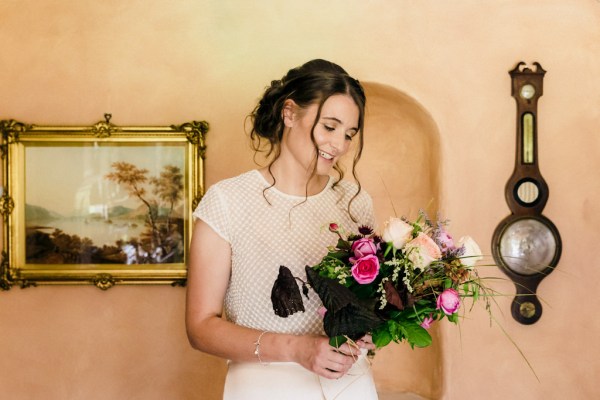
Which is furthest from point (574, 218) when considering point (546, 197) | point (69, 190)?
point (69, 190)

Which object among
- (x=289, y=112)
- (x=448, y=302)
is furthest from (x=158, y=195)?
(x=448, y=302)

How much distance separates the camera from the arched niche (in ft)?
11.0

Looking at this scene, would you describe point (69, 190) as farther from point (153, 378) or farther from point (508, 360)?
point (508, 360)

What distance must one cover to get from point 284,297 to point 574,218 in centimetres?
224

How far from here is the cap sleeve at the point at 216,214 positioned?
1.65 metres

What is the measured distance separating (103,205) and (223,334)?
1819 mm

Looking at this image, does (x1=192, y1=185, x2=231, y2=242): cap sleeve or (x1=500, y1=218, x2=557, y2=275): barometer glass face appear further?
(x1=500, y1=218, x2=557, y2=275): barometer glass face

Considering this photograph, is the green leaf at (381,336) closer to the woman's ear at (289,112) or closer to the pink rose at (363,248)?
the pink rose at (363,248)

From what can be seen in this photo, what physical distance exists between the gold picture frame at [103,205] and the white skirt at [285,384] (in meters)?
1.56

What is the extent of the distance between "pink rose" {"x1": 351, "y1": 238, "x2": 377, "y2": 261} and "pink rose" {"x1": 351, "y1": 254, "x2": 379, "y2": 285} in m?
0.02

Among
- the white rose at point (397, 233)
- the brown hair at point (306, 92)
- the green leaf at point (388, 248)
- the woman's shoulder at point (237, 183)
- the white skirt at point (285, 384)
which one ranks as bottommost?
the white skirt at point (285, 384)

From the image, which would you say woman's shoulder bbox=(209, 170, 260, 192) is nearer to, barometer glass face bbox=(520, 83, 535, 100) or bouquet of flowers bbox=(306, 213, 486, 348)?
bouquet of flowers bbox=(306, 213, 486, 348)

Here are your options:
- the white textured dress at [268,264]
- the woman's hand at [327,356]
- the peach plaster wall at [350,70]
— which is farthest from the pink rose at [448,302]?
the peach plaster wall at [350,70]

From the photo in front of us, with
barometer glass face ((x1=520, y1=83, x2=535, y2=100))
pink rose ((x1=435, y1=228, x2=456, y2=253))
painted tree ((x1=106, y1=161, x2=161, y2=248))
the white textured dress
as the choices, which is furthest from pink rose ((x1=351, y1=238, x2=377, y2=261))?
barometer glass face ((x1=520, y1=83, x2=535, y2=100))
